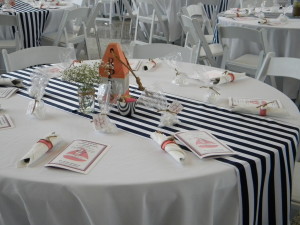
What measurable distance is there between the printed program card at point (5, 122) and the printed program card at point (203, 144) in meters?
0.59

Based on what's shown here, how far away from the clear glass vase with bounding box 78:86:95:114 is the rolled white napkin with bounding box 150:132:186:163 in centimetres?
33

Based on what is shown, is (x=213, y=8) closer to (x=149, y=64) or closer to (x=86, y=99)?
(x=149, y=64)

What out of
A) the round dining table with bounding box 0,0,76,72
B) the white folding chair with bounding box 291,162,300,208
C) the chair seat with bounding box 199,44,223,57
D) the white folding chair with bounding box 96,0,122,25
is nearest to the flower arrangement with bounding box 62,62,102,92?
the white folding chair with bounding box 291,162,300,208

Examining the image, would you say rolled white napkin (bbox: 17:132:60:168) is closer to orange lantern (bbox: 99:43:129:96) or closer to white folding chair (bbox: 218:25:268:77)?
orange lantern (bbox: 99:43:129:96)

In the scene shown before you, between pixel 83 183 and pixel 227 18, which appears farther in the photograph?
pixel 227 18

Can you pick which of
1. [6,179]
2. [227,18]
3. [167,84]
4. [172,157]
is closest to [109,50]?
[167,84]

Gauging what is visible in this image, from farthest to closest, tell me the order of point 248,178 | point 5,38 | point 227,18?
1. point 5,38
2. point 227,18
3. point 248,178

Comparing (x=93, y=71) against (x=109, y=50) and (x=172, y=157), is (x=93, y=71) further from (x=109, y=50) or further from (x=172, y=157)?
(x=172, y=157)

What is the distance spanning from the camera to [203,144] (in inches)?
46.8

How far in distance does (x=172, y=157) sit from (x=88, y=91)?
46 centimetres

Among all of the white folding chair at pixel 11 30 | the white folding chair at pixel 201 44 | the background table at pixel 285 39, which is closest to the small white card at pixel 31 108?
the white folding chair at pixel 201 44

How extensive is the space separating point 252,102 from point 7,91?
1051 millimetres

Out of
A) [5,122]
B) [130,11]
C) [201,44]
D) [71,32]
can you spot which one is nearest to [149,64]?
[5,122]

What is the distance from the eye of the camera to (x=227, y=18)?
3.64 metres
